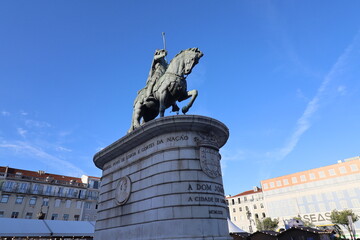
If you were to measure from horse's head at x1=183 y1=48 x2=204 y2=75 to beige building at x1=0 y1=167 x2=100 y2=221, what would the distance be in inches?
1665

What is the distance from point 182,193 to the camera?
8359mm

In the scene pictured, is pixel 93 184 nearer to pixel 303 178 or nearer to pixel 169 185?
pixel 303 178

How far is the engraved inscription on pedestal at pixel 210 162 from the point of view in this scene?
29.6ft

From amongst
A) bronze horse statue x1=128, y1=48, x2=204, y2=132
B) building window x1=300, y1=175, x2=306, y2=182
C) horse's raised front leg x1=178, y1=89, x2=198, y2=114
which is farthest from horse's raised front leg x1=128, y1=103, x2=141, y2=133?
building window x1=300, y1=175, x2=306, y2=182

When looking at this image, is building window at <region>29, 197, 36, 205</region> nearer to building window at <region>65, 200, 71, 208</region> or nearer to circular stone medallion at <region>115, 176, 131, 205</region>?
building window at <region>65, 200, 71, 208</region>

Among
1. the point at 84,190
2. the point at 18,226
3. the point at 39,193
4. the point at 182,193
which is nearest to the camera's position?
the point at 182,193

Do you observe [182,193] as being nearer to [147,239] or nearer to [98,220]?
[147,239]

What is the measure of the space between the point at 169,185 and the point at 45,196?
1855 inches

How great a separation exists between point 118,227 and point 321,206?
5857cm

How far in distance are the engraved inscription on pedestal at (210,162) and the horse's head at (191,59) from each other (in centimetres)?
392

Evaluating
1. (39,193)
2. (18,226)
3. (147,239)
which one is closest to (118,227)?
(147,239)

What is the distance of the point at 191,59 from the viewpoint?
11.2 m

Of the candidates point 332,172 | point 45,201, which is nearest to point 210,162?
point 45,201

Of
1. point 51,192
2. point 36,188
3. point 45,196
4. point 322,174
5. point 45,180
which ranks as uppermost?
point 322,174
